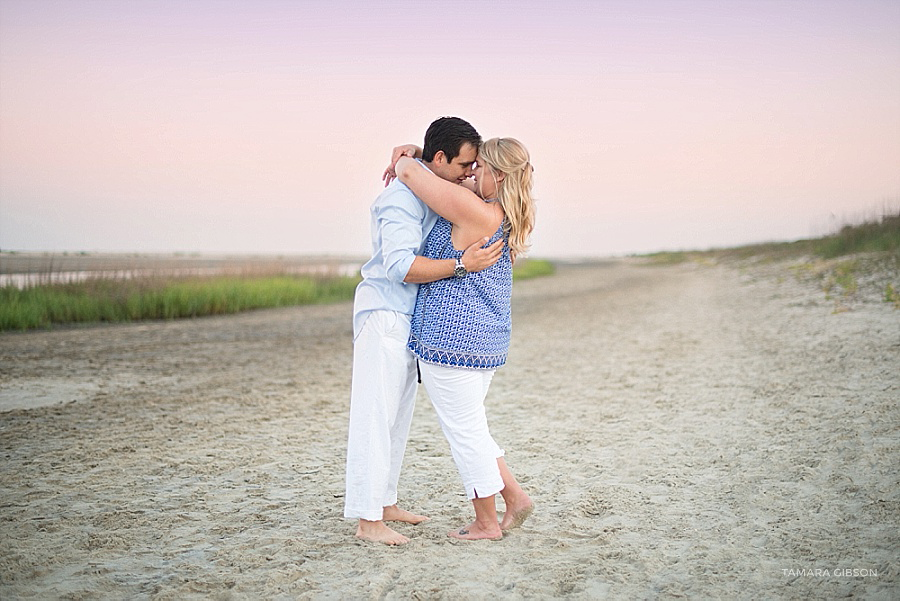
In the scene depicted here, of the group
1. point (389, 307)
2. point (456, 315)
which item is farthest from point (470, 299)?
point (389, 307)

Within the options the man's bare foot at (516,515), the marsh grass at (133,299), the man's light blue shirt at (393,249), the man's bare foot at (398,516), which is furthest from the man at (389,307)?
the marsh grass at (133,299)

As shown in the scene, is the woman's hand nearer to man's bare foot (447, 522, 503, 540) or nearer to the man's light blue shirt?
the man's light blue shirt

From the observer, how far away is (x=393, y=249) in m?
3.25

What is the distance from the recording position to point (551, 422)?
6.24 meters

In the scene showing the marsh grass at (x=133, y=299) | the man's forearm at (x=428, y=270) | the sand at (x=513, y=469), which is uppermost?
the man's forearm at (x=428, y=270)

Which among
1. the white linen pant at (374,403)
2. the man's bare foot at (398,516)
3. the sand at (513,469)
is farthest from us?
A: the man's bare foot at (398,516)

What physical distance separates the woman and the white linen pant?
0.10 metres

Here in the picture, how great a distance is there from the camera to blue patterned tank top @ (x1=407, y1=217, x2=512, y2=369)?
3.34 m

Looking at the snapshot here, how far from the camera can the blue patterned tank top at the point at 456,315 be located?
3340 mm

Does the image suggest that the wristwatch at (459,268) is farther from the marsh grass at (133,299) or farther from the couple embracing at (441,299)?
the marsh grass at (133,299)

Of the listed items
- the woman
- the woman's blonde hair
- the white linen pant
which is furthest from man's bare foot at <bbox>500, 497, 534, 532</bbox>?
the woman's blonde hair

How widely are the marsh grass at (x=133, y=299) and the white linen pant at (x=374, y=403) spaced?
10.8m

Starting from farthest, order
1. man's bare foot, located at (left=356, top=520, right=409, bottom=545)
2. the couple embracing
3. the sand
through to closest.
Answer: man's bare foot, located at (left=356, top=520, right=409, bottom=545) < the couple embracing < the sand

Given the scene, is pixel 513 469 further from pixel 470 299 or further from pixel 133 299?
pixel 133 299
